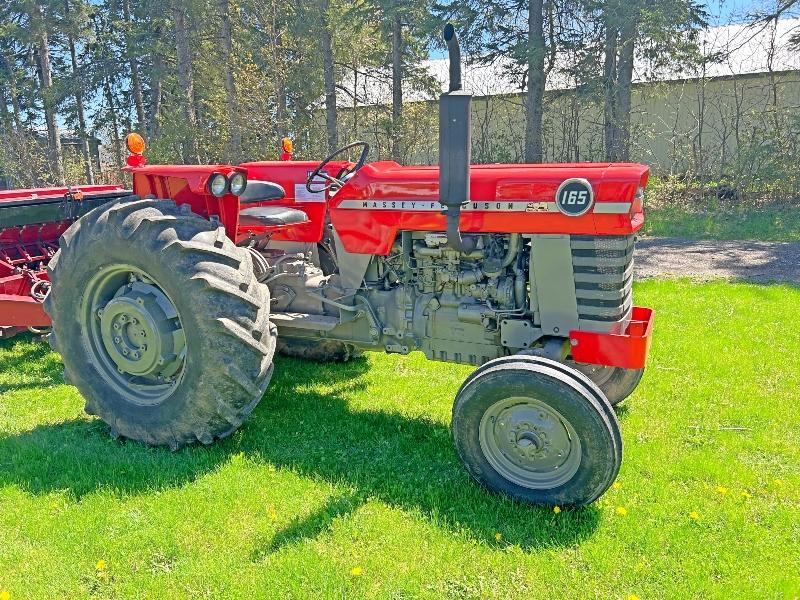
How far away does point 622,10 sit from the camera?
460 inches

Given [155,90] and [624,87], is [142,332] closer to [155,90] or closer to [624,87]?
[624,87]

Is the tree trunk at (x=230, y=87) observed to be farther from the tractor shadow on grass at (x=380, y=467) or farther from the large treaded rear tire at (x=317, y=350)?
the tractor shadow on grass at (x=380, y=467)

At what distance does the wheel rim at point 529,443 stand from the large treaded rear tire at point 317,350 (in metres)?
2.20

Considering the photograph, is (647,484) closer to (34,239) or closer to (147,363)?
(147,363)

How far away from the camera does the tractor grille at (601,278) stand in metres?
3.21

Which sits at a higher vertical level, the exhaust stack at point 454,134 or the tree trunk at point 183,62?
the tree trunk at point 183,62

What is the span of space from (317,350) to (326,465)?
5.72ft

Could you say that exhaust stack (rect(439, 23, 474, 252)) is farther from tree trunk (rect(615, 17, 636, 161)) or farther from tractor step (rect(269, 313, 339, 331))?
tree trunk (rect(615, 17, 636, 161))

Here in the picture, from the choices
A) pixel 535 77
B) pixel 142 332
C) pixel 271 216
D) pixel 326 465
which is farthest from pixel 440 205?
pixel 535 77

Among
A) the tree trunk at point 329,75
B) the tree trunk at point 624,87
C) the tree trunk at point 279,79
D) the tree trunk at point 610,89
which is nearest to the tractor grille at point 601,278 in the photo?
the tree trunk at point 624,87

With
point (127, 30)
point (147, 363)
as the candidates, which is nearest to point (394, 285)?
point (147, 363)

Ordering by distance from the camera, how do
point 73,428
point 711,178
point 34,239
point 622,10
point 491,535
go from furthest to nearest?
point 711,178 → point 622,10 → point 34,239 → point 73,428 → point 491,535

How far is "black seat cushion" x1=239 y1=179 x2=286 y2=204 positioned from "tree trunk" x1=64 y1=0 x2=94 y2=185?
16.5 meters

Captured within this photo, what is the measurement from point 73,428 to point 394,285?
2.21 meters
